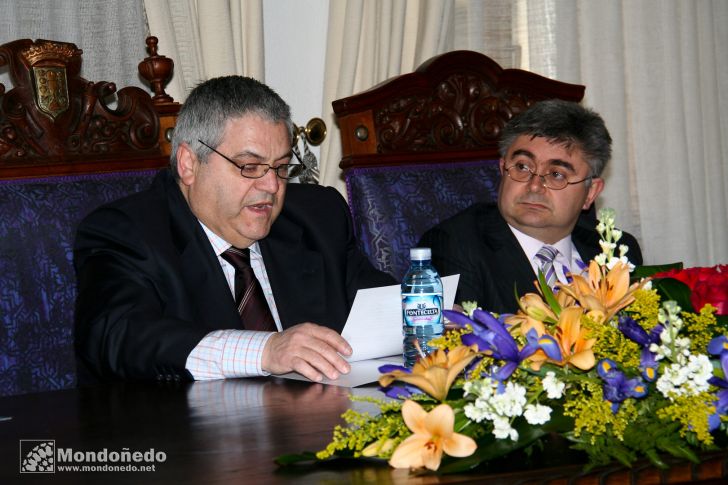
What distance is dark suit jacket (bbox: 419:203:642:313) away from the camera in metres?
2.93

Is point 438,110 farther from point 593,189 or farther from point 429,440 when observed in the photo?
point 429,440

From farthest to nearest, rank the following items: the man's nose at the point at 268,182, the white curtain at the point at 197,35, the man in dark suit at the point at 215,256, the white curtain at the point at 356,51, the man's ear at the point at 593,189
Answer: the white curtain at the point at 356,51 → the white curtain at the point at 197,35 → the man's ear at the point at 593,189 → the man's nose at the point at 268,182 → the man in dark suit at the point at 215,256

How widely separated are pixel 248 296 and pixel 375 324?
1.91 feet

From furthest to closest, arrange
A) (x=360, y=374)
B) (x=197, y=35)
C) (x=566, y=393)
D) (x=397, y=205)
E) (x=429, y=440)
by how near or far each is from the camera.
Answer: (x=197, y=35), (x=397, y=205), (x=360, y=374), (x=566, y=393), (x=429, y=440)

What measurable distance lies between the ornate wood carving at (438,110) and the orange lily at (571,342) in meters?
1.79

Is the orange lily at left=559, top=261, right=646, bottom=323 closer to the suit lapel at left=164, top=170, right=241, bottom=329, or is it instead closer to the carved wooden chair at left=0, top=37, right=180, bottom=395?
the suit lapel at left=164, top=170, right=241, bottom=329

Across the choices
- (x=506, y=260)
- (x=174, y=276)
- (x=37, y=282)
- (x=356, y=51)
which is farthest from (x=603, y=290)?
(x=356, y=51)

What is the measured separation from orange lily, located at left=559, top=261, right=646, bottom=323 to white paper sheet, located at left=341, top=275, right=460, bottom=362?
2.74ft

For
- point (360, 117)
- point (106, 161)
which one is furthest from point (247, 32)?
point (106, 161)

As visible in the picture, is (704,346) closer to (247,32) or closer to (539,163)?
(539,163)

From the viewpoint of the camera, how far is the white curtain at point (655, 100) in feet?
13.9

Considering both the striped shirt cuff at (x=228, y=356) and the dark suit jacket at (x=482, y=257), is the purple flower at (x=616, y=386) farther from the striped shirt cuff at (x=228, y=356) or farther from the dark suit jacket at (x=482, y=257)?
the dark suit jacket at (x=482, y=257)

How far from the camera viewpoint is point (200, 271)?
248 centimetres
